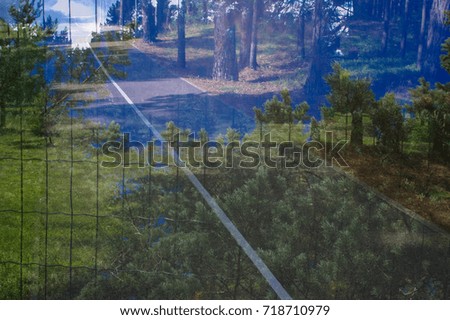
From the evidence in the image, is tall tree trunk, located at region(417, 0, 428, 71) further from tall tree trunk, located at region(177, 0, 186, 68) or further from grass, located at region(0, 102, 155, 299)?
grass, located at region(0, 102, 155, 299)

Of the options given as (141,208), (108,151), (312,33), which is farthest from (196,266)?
(312,33)

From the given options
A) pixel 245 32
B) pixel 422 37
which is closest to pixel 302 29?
pixel 245 32

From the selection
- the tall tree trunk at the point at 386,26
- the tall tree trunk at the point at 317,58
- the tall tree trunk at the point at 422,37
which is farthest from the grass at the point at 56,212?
the tall tree trunk at the point at 422,37

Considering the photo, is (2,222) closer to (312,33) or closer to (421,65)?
(312,33)

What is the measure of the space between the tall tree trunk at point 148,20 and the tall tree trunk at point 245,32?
Result: 419 mm

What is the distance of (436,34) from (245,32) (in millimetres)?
874

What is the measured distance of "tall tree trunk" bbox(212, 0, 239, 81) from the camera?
144 inches

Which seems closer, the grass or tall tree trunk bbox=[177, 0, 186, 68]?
tall tree trunk bbox=[177, 0, 186, 68]

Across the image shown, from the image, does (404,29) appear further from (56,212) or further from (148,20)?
(56,212)

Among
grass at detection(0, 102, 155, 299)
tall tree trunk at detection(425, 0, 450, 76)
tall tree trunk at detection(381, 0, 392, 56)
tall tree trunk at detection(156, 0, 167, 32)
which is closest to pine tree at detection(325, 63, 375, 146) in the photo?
tall tree trunk at detection(381, 0, 392, 56)

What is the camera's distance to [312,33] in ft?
12.0

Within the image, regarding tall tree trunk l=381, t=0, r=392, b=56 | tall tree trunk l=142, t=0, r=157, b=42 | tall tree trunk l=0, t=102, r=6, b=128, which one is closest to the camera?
tall tree trunk l=381, t=0, r=392, b=56

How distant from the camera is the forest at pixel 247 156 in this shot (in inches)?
144

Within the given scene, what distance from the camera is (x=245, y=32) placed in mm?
3662
